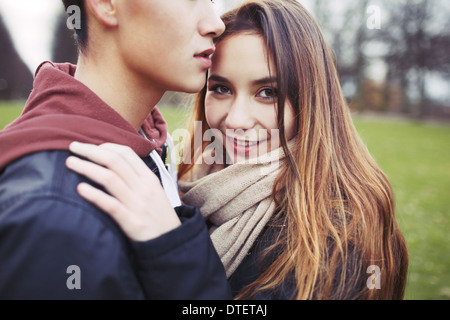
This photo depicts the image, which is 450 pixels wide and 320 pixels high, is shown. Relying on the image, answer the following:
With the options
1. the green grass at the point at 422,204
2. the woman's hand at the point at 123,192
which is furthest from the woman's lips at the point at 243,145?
the green grass at the point at 422,204

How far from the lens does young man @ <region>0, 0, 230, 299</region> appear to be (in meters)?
1.13

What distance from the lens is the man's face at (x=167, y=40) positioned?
1.53 meters

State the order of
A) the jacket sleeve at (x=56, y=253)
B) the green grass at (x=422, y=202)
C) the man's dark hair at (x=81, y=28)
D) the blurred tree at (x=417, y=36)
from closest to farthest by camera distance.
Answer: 1. the jacket sleeve at (x=56, y=253)
2. the man's dark hair at (x=81, y=28)
3. the green grass at (x=422, y=202)
4. the blurred tree at (x=417, y=36)

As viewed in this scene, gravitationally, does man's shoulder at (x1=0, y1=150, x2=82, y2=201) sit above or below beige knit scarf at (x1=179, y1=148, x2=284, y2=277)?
above

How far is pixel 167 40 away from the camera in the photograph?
1.58 meters

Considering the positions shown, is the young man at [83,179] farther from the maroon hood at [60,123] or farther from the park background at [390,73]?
the park background at [390,73]

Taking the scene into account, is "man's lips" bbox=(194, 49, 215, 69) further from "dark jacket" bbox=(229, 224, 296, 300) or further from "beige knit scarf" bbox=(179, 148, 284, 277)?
"dark jacket" bbox=(229, 224, 296, 300)

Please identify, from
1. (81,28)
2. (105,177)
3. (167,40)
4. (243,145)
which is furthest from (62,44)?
(105,177)

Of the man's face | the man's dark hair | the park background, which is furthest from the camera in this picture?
the park background

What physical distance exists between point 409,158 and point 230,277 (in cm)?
1310

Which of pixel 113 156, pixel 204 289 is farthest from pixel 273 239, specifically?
pixel 113 156

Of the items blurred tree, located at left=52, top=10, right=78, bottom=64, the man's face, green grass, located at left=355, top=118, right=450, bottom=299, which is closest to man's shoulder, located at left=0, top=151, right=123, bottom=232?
the man's face

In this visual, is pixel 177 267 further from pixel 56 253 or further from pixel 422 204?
pixel 422 204

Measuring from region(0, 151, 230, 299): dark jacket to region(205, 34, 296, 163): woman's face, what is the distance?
814 millimetres
